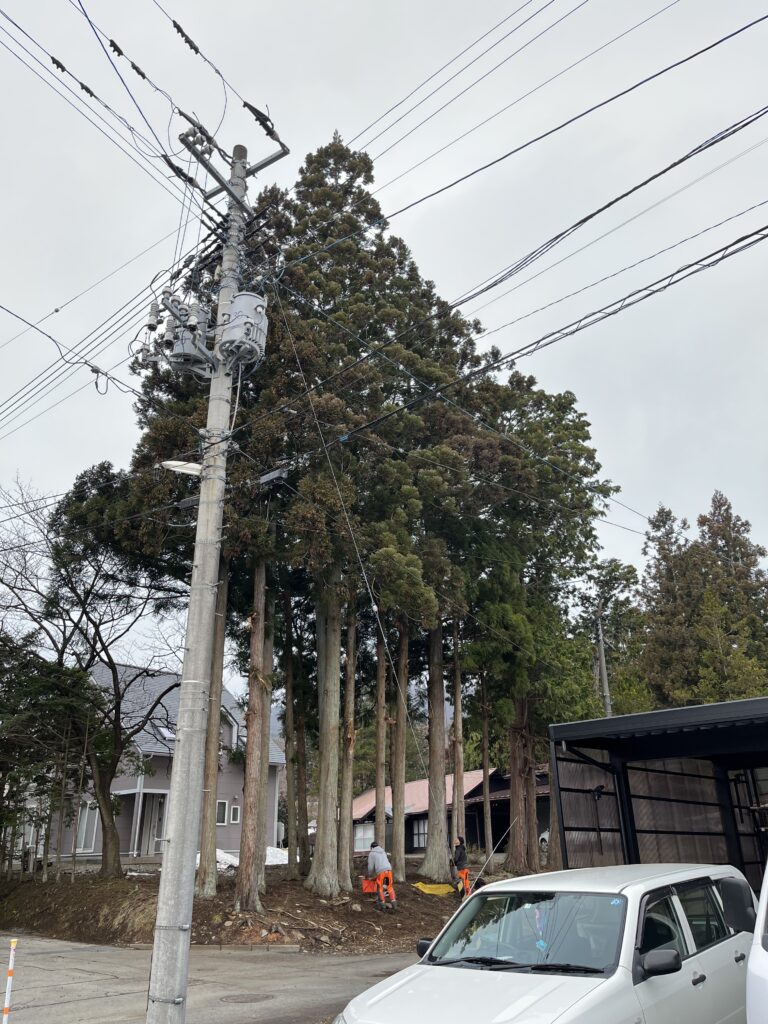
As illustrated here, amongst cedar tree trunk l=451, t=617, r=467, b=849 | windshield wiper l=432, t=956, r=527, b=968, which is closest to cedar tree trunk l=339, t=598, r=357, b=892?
cedar tree trunk l=451, t=617, r=467, b=849

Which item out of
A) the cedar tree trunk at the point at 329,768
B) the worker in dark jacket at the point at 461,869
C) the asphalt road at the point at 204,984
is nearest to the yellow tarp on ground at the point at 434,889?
the worker in dark jacket at the point at 461,869

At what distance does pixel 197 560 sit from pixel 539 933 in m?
4.89

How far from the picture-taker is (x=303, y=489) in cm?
1700

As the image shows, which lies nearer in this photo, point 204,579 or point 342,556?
point 204,579

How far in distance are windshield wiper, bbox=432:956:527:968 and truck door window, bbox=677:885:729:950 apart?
4.80ft

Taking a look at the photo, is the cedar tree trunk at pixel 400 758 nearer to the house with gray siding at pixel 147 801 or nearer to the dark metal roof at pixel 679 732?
the house with gray siding at pixel 147 801

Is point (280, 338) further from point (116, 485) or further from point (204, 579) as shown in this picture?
point (204, 579)

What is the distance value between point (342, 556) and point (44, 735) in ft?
29.4

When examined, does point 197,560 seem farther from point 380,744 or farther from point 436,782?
point 436,782

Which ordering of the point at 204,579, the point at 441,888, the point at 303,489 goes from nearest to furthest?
1. the point at 204,579
2. the point at 303,489
3. the point at 441,888

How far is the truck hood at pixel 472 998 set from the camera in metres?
4.02

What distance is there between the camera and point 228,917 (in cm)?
1542

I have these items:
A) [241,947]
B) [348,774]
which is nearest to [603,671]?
[348,774]

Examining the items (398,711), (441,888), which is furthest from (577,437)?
(441,888)
